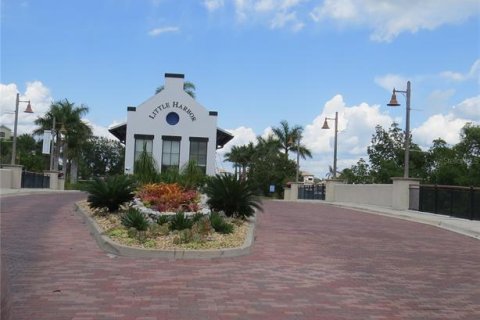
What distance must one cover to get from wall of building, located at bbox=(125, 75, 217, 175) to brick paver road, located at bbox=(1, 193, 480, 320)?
39.7 metres

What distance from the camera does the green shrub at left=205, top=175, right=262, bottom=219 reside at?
52.2 ft

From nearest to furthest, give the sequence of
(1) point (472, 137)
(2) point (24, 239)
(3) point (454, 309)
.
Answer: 1. (3) point (454, 309)
2. (2) point (24, 239)
3. (1) point (472, 137)

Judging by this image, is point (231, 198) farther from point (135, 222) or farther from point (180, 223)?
point (135, 222)

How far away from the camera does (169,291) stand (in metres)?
7.71

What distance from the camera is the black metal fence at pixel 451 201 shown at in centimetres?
2158

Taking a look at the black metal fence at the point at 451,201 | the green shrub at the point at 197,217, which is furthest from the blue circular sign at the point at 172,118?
the green shrub at the point at 197,217

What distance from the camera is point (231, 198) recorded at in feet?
52.3

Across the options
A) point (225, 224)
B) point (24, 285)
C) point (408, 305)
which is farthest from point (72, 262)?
point (408, 305)

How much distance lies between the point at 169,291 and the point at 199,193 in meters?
11.4

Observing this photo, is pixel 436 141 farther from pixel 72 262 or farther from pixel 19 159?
pixel 19 159

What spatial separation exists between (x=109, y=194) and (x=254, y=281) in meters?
8.33

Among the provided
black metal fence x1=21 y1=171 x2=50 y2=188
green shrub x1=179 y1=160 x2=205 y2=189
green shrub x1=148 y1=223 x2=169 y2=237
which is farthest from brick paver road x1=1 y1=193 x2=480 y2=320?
black metal fence x1=21 y1=171 x2=50 y2=188

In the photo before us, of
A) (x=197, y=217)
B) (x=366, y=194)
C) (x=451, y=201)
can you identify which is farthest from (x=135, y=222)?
(x=366, y=194)

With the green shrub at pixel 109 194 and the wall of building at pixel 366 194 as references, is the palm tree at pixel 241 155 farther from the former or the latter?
the green shrub at pixel 109 194
